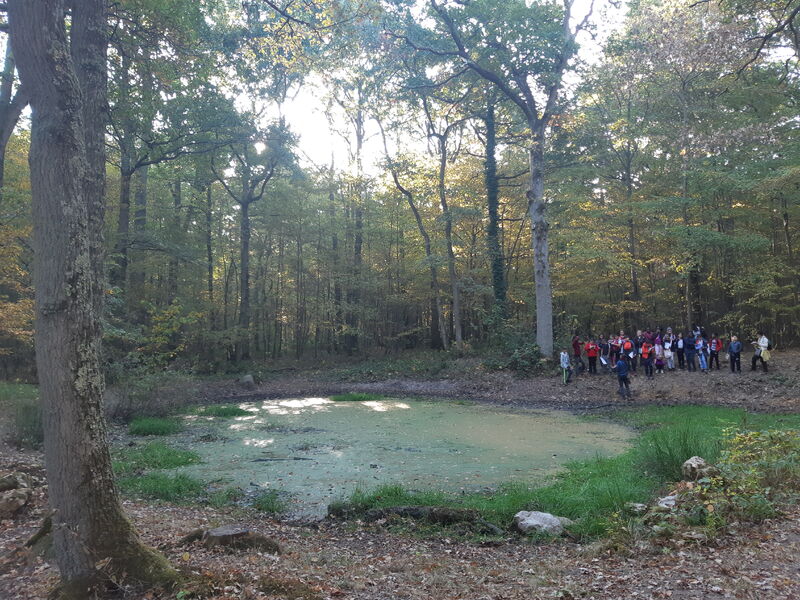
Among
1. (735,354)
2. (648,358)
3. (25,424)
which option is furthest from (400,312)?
(25,424)

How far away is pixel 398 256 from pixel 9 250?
20.7 meters

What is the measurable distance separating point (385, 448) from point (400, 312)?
72.9 feet

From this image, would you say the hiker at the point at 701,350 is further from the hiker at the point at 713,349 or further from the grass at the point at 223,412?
the grass at the point at 223,412

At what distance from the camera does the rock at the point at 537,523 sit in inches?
219

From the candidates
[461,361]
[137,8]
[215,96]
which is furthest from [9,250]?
[461,361]

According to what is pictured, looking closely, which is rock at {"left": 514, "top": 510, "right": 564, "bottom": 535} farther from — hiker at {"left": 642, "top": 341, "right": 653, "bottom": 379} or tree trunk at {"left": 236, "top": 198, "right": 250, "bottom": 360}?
tree trunk at {"left": 236, "top": 198, "right": 250, "bottom": 360}

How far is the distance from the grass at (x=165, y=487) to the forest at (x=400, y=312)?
0.20 feet

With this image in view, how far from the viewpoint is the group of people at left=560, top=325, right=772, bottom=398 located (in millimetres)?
15961

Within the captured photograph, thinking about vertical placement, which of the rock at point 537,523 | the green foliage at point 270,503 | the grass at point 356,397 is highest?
the rock at point 537,523

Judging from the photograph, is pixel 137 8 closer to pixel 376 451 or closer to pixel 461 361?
pixel 376 451

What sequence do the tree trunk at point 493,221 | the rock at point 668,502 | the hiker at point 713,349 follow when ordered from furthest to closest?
the tree trunk at point 493,221
the hiker at point 713,349
the rock at point 668,502

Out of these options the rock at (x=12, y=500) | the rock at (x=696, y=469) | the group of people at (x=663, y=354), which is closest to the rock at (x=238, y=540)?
the rock at (x=12, y=500)

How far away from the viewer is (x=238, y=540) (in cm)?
483

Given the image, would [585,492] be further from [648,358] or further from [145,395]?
[145,395]
